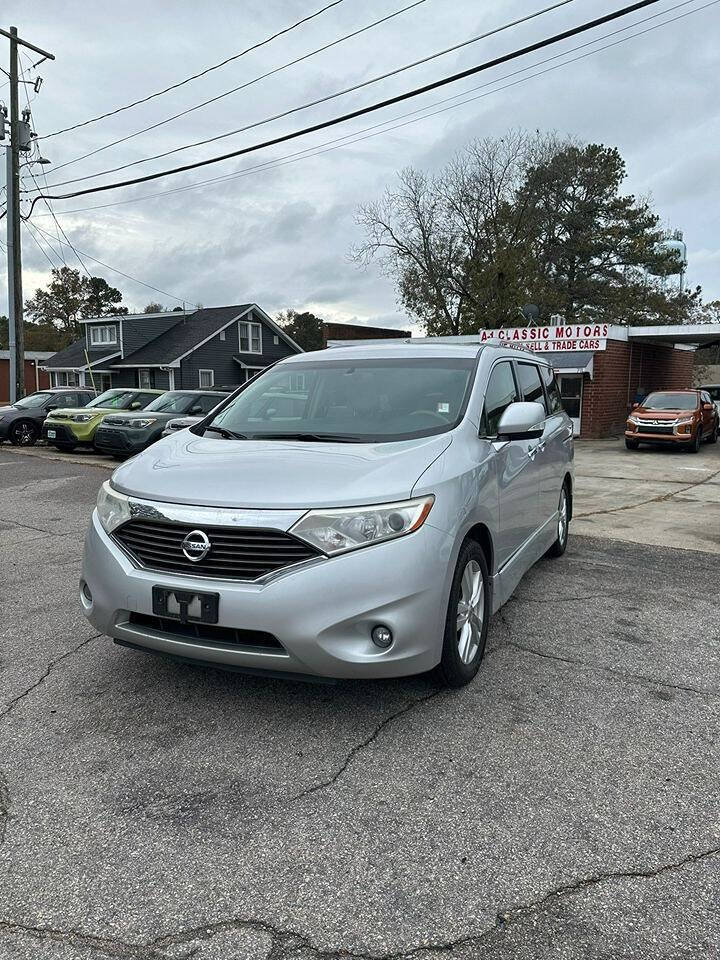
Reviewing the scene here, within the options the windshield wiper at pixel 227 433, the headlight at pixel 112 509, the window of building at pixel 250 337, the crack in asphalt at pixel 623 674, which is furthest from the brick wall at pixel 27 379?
the crack in asphalt at pixel 623 674

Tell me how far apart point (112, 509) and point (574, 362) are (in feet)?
65.3

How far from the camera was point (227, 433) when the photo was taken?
4160mm

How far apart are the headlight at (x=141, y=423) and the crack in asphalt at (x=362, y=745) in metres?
11.9

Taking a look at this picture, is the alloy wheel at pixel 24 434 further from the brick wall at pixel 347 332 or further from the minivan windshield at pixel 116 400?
the brick wall at pixel 347 332

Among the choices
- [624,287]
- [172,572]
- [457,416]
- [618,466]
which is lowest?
[618,466]

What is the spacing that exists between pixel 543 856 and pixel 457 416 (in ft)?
7.25

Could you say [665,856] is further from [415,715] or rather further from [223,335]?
[223,335]

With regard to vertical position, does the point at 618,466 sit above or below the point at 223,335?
below

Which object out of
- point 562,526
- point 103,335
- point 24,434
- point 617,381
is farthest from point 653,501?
point 103,335

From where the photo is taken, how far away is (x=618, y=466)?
1541cm

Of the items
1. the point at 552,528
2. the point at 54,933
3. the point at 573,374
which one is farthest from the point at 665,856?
the point at 573,374

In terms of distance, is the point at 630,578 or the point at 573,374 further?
the point at 573,374

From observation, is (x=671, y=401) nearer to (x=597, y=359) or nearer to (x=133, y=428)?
(x=597, y=359)

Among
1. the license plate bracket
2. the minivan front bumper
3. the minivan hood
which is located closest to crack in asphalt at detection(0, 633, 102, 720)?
the minivan front bumper
